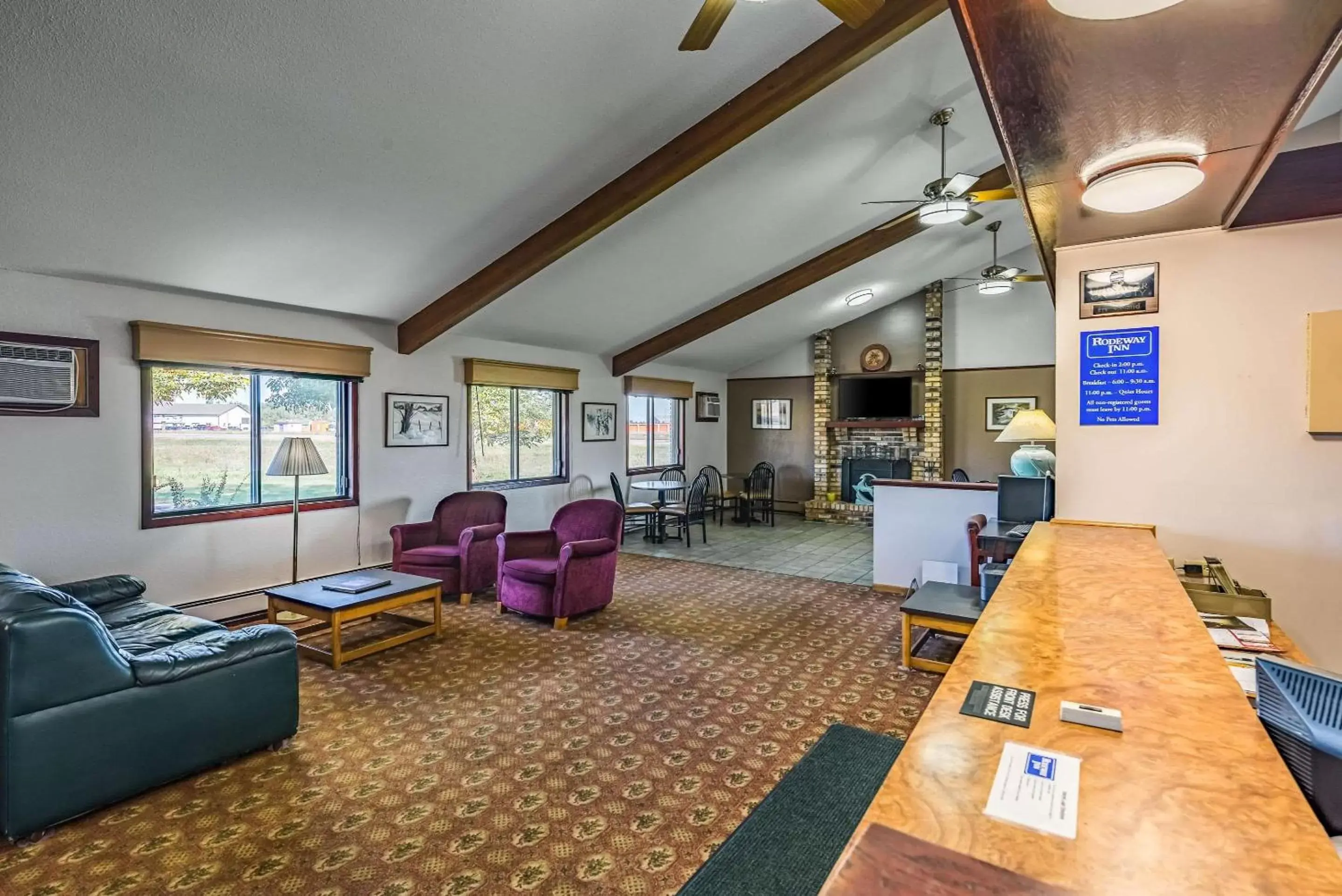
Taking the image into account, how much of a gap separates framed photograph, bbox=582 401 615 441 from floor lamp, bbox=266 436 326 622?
11.8ft

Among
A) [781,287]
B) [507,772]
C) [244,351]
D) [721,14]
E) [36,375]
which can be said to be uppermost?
[781,287]

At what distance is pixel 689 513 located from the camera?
8.91 meters

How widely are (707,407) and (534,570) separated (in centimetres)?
614

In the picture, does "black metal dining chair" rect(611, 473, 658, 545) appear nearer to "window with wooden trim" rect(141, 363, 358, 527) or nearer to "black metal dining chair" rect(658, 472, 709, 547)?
"black metal dining chair" rect(658, 472, 709, 547)

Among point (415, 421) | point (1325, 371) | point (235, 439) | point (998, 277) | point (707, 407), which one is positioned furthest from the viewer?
point (707, 407)

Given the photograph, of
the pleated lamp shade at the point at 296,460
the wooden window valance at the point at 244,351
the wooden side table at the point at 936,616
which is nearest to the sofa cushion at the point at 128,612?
the pleated lamp shade at the point at 296,460

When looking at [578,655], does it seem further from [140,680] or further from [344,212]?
[344,212]

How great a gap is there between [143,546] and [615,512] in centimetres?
315

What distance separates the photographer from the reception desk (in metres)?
5.05

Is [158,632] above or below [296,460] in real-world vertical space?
below

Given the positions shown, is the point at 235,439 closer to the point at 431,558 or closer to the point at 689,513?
the point at 431,558

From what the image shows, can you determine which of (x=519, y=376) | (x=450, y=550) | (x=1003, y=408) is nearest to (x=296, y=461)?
(x=450, y=550)

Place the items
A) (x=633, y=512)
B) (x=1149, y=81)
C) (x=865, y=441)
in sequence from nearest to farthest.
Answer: (x=1149, y=81), (x=633, y=512), (x=865, y=441)

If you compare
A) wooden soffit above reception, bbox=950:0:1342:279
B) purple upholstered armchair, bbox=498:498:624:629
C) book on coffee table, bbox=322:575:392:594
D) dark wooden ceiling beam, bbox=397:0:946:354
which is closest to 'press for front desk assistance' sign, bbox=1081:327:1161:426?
wooden soffit above reception, bbox=950:0:1342:279
